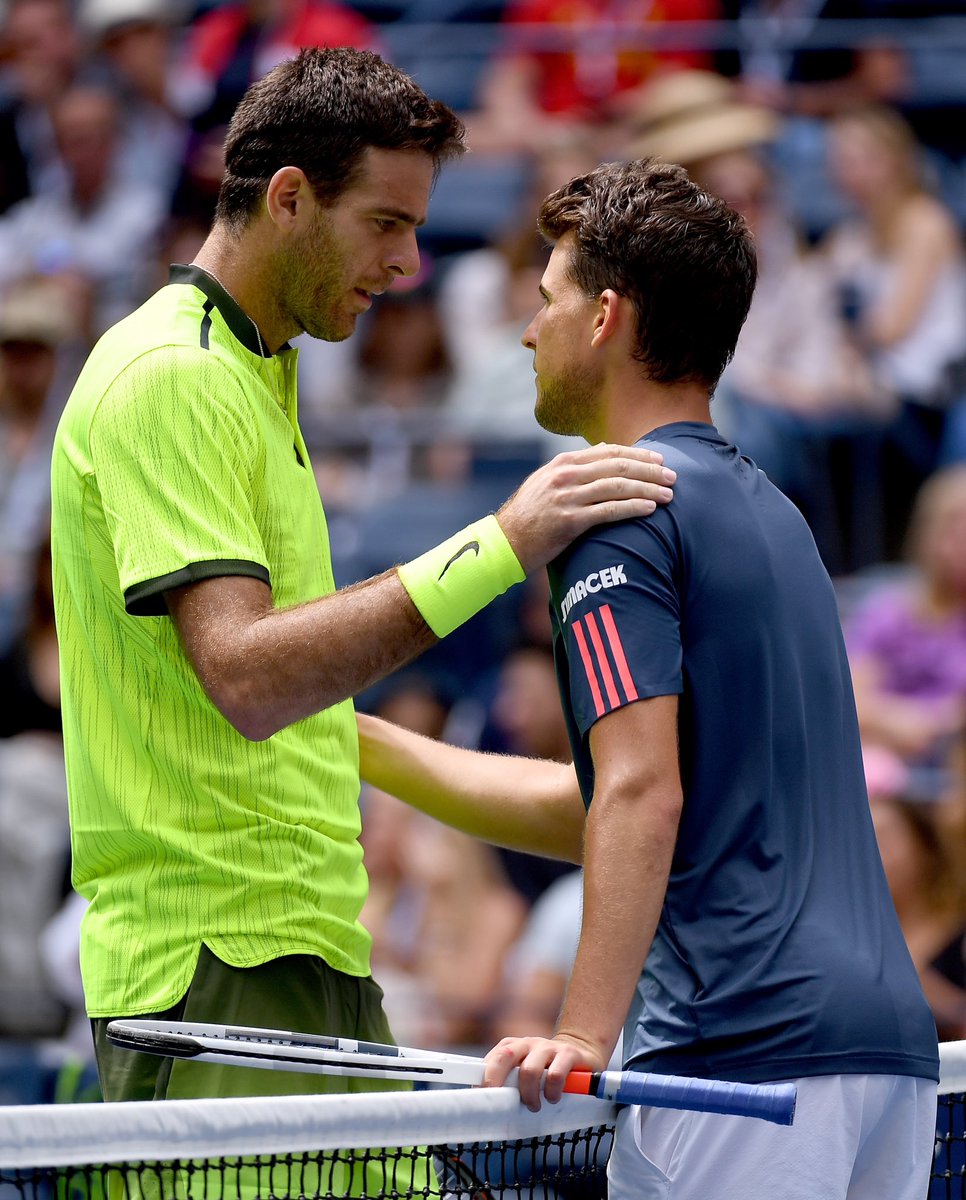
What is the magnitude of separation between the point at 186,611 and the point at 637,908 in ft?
2.16

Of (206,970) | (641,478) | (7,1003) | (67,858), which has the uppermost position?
(641,478)

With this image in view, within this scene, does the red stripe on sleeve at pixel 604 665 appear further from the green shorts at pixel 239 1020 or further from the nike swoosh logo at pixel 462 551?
the green shorts at pixel 239 1020

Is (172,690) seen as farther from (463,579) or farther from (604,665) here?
(604,665)

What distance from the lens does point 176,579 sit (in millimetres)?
2150

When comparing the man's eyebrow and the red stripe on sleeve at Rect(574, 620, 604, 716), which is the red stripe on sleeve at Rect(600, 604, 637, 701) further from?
the man's eyebrow

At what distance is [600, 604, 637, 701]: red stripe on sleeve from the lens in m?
2.08

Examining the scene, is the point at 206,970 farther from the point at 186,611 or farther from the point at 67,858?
the point at 67,858

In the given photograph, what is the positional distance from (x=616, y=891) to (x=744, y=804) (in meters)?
0.19

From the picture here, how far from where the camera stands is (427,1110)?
6.69 ft

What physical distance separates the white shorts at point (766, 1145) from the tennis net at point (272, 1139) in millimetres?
44

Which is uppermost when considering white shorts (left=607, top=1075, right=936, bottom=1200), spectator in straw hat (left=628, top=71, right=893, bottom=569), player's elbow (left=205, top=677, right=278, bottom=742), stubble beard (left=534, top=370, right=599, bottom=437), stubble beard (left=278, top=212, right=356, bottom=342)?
spectator in straw hat (left=628, top=71, right=893, bottom=569)

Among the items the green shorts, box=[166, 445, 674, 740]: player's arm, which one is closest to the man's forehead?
box=[166, 445, 674, 740]: player's arm

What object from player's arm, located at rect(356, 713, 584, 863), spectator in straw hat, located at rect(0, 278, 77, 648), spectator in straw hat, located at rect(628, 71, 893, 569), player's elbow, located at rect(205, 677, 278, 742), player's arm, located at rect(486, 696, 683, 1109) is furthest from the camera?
spectator in straw hat, located at rect(0, 278, 77, 648)

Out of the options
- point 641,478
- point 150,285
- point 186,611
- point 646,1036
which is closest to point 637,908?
point 646,1036
